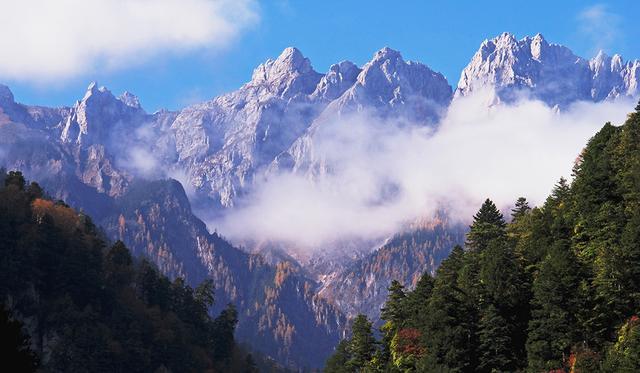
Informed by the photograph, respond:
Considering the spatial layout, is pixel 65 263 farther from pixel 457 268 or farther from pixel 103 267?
pixel 457 268

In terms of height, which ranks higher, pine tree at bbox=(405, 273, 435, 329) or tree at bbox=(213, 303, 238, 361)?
tree at bbox=(213, 303, 238, 361)

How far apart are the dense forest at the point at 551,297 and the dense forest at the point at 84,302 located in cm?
4298

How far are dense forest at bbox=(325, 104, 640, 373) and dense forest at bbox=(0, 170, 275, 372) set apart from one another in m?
43.0

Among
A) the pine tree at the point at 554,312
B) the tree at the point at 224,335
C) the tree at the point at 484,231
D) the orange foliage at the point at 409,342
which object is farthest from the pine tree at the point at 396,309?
the tree at the point at 224,335

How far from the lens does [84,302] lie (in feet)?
440

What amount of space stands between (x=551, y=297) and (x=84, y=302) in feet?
262

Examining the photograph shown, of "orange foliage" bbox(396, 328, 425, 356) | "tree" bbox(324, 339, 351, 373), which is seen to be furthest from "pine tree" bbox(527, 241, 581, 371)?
"tree" bbox(324, 339, 351, 373)

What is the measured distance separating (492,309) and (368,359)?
987 inches

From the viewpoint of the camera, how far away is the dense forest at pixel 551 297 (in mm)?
81375

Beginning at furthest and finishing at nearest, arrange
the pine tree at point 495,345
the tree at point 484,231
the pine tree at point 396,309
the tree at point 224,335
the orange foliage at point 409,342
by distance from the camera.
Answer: the tree at point 224,335 < the tree at point 484,231 < the pine tree at point 396,309 < the orange foliage at point 409,342 < the pine tree at point 495,345

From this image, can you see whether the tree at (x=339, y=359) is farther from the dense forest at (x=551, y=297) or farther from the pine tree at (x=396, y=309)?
Answer: the pine tree at (x=396, y=309)

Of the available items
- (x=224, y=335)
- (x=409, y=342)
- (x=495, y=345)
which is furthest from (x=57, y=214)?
(x=495, y=345)

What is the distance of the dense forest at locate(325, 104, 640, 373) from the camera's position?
81375mm

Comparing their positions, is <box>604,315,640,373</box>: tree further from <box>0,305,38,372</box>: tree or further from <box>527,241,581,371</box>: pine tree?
<box>0,305,38,372</box>: tree
